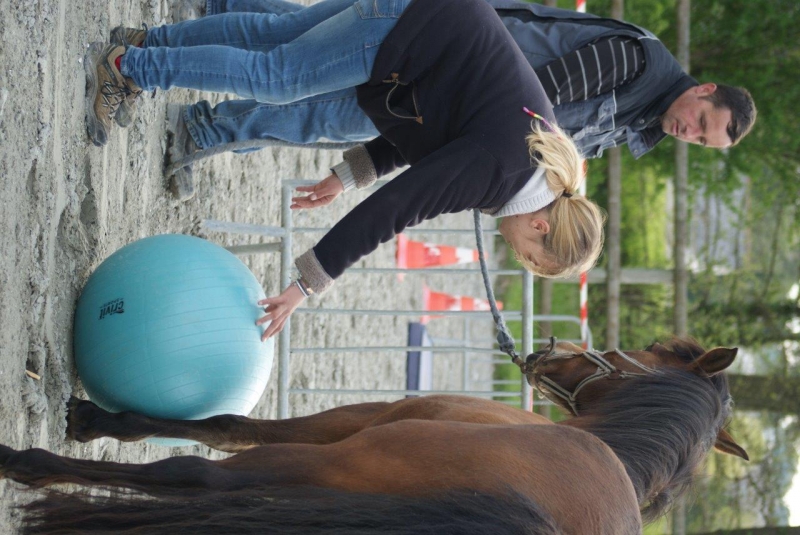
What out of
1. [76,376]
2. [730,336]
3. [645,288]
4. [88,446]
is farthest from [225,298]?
[645,288]

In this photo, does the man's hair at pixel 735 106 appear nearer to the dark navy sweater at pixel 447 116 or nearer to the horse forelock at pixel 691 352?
the horse forelock at pixel 691 352

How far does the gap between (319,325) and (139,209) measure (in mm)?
2251

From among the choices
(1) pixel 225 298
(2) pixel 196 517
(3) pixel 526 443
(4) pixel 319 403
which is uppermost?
(1) pixel 225 298

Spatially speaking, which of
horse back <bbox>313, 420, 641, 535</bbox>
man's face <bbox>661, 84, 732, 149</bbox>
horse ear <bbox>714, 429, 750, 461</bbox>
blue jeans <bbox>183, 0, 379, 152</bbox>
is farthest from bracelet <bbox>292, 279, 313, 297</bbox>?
man's face <bbox>661, 84, 732, 149</bbox>

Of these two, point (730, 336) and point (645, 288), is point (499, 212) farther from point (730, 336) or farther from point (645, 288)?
point (645, 288)

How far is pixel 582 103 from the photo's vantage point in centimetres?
287

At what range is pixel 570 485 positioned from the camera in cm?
174

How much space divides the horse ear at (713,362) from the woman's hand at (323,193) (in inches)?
50.6

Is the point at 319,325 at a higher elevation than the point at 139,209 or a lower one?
lower

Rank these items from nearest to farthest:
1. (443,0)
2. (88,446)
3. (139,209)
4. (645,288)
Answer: (443,0) < (88,446) < (139,209) < (645,288)

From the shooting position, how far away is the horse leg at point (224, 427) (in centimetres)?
224

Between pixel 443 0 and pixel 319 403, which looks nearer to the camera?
pixel 443 0

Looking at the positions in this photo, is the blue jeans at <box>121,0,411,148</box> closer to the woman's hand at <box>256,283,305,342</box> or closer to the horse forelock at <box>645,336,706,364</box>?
the woman's hand at <box>256,283,305,342</box>

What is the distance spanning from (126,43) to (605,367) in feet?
6.01
